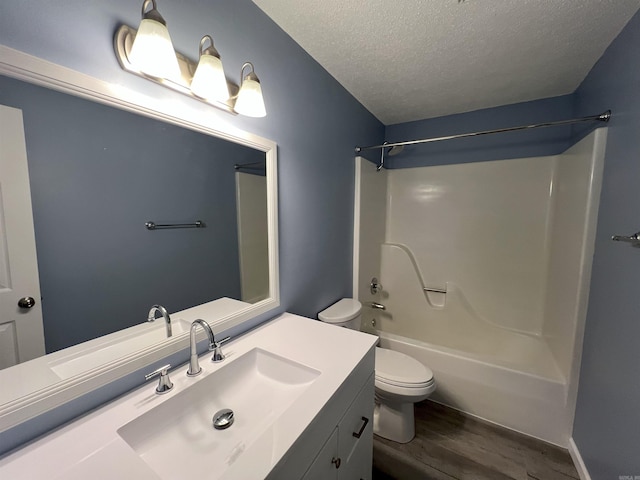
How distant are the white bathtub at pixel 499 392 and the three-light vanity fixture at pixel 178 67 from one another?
1.97 metres

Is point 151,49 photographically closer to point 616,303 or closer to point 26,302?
point 26,302

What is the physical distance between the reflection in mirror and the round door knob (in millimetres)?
17

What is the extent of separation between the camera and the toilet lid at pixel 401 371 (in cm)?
149

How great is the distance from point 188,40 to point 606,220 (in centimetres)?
A: 208

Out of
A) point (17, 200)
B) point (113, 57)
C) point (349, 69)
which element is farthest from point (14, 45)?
point (349, 69)

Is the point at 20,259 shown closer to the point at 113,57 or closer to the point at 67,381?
the point at 67,381

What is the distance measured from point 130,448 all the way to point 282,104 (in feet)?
4.67

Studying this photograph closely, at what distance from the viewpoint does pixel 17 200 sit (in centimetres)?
59

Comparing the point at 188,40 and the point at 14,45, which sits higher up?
the point at 188,40

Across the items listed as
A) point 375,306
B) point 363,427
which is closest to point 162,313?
point 363,427

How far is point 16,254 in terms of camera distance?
0.60 metres

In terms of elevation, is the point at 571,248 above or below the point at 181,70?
below

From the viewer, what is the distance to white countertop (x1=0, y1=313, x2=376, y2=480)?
51 cm

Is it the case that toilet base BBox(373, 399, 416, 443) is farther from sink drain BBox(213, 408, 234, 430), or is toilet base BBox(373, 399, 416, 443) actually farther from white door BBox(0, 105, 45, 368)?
white door BBox(0, 105, 45, 368)
